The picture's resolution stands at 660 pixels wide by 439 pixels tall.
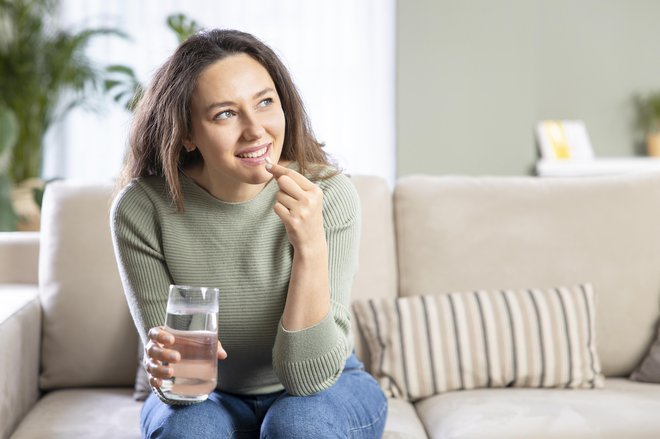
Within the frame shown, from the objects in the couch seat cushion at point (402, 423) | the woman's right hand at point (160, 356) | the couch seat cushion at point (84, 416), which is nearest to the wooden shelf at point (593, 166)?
the couch seat cushion at point (402, 423)

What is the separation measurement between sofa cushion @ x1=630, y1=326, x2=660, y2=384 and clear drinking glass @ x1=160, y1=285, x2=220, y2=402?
47.6 inches

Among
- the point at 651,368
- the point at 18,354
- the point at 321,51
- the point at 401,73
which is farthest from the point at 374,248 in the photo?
the point at 321,51

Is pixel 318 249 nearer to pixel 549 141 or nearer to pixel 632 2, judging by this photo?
pixel 549 141

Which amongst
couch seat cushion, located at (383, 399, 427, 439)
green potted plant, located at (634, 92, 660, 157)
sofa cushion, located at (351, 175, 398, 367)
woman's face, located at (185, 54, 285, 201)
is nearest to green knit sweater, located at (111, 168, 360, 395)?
woman's face, located at (185, 54, 285, 201)

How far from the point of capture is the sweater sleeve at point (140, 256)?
5.12ft

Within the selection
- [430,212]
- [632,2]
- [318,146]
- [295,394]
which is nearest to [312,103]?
[632,2]

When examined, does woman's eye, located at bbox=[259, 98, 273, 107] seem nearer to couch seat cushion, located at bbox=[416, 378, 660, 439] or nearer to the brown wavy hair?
the brown wavy hair

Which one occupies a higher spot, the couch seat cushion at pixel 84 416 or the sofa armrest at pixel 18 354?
the sofa armrest at pixel 18 354

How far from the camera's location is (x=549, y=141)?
14.6 feet

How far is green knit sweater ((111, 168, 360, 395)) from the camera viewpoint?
5.18ft

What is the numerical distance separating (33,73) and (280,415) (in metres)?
3.46

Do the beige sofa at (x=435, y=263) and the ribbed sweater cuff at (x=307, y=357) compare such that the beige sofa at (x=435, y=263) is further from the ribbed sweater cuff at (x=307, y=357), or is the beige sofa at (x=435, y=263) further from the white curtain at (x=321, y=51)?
the white curtain at (x=321, y=51)

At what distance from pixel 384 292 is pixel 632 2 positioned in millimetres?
3199

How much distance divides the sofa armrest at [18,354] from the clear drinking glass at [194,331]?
2.16 feet
